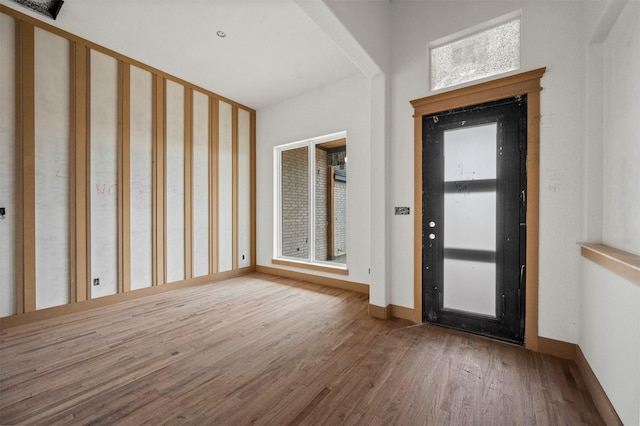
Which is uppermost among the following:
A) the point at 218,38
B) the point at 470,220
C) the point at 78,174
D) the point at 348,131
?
the point at 218,38

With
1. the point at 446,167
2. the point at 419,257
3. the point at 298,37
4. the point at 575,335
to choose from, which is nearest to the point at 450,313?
the point at 419,257

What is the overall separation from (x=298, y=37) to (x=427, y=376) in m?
3.91

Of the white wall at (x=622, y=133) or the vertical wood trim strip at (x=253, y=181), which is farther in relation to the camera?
the vertical wood trim strip at (x=253, y=181)

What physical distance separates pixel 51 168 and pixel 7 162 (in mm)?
345

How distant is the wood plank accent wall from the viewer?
9.80ft

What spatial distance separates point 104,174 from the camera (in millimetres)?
3617

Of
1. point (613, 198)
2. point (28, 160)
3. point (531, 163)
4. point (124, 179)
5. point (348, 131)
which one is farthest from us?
point (348, 131)

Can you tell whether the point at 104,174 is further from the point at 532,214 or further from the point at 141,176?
the point at 532,214

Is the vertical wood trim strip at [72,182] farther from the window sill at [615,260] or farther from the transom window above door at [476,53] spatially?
the window sill at [615,260]

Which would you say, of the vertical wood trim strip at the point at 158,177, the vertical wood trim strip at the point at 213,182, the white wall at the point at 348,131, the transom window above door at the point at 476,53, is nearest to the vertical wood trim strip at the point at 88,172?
the vertical wood trim strip at the point at 158,177

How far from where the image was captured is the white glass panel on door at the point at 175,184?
4.32 metres

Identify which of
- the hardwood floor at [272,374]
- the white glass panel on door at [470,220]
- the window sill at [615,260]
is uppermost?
the white glass panel on door at [470,220]

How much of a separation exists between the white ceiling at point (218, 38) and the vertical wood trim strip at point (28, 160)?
0.38 meters

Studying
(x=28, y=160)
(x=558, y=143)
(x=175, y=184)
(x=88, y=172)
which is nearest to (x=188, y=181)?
(x=175, y=184)
